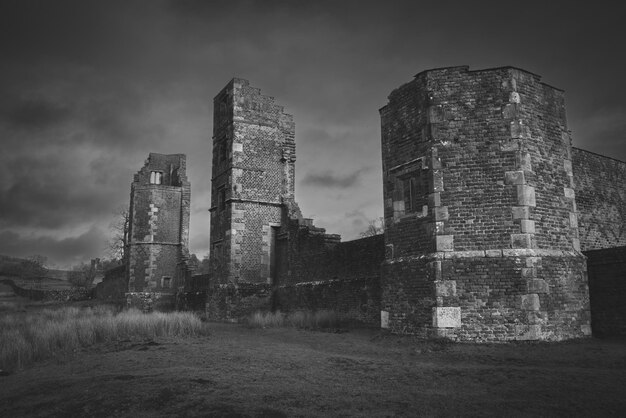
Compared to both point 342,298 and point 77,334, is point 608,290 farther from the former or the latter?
point 77,334

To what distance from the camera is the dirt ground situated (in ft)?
19.6

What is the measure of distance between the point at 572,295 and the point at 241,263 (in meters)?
14.3

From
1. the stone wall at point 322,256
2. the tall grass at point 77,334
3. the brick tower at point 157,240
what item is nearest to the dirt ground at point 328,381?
the tall grass at point 77,334

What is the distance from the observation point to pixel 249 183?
22.8 metres

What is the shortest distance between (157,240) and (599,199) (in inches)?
1038

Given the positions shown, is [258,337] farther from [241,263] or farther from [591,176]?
[591,176]

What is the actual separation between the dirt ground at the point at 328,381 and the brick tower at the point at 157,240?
22264 millimetres

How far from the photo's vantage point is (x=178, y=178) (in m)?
36.1

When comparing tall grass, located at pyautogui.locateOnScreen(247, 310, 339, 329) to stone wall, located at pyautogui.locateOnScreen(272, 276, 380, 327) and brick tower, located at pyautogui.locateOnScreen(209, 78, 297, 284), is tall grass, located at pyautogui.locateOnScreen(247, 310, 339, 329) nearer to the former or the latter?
stone wall, located at pyautogui.locateOnScreen(272, 276, 380, 327)

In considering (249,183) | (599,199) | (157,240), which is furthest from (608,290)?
(157,240)

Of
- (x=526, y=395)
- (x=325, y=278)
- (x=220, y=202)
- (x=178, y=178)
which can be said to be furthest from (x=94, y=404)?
(x=178, y=178)

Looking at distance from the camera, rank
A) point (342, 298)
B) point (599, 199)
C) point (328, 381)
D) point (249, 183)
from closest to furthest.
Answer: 1. point (328, 381)
2. point (342, 298)
3. point (599, 199)
4. point (249, 183)

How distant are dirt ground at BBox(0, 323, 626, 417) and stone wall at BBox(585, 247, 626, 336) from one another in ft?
3.03

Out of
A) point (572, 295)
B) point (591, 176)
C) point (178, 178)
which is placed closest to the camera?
point (572, 295)
